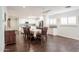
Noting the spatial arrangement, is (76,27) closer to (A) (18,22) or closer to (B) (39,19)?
(B) (39,19)

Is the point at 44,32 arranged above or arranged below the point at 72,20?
below

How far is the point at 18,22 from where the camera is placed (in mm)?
3877

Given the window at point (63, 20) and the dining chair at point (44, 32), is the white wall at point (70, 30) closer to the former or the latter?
the window at point (63, 20)

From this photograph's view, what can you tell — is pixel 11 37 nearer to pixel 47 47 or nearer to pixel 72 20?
pixel 47 47

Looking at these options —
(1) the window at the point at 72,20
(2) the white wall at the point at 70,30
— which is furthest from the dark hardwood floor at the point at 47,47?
(1) the window at the point at 72,20

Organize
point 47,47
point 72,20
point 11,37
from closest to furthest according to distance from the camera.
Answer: point 47,47 < point 11,37 < point 72,20

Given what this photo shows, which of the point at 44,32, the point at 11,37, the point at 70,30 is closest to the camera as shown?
the point at 11,37

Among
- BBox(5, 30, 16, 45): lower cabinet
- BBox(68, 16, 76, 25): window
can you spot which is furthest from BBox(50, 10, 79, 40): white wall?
BBox(5, 30, 16, 45): lower cabinet

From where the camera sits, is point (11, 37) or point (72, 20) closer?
point (11, 37)

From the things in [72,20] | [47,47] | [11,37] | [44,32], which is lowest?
[47,47]

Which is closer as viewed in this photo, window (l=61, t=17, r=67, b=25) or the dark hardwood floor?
the dark hardwood floor

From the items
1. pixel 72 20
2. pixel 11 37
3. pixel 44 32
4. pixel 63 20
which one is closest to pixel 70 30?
pixel 72 20

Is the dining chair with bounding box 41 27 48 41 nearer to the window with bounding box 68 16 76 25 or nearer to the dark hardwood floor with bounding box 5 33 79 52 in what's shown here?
the dark hardwood floor with bounding box 5 33 79 52

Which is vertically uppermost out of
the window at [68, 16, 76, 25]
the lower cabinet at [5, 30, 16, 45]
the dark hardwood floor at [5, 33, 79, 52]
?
the window at [68, 16, 76, 25]
